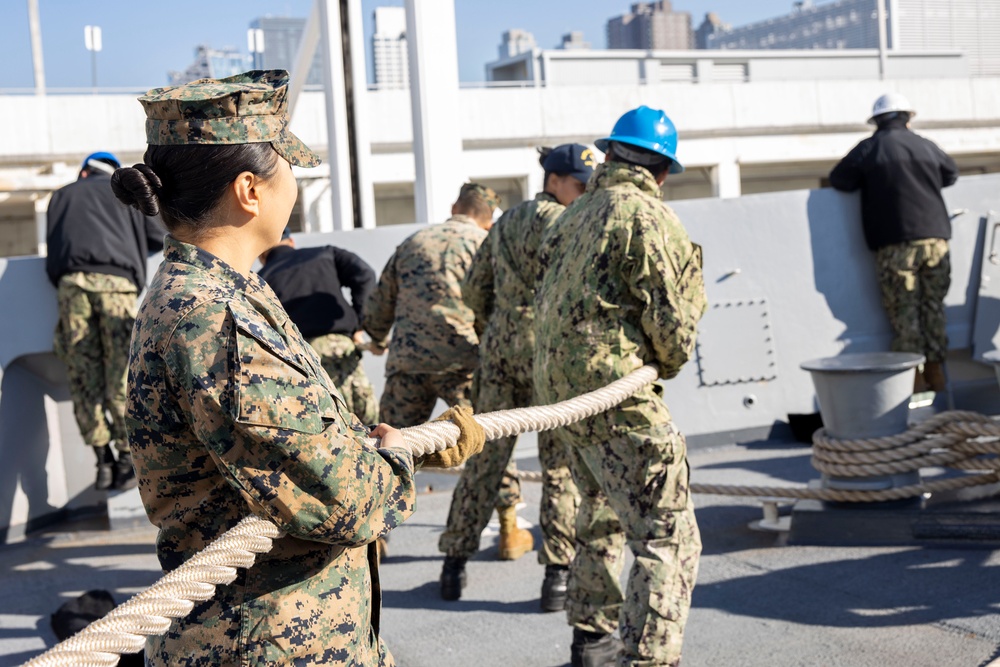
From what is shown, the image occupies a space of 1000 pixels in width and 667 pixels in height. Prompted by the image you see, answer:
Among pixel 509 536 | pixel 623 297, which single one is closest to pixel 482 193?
pixel 509 536

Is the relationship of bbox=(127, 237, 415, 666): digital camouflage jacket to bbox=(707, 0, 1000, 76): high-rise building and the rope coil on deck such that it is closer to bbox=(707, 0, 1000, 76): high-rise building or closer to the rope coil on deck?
the rope coil on deck

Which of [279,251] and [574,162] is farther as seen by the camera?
[279,251]

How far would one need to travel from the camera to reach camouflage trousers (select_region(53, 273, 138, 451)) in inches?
235

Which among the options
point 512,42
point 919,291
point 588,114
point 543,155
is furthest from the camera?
point 512,42

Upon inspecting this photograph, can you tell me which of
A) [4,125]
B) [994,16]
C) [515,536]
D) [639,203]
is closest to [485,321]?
[515,536]

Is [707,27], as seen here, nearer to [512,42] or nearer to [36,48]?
[512,42]

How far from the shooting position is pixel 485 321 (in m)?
4.96

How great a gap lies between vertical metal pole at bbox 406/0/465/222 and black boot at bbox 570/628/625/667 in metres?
4.29

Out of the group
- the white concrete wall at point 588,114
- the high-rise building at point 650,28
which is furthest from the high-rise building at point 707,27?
the white concrete wall at point 588,114

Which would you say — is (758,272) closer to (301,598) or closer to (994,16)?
(301,598)

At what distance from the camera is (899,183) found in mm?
7242

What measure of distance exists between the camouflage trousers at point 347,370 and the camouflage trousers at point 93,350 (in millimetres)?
1371

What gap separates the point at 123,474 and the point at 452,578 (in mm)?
2457

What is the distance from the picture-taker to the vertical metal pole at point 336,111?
871cm
